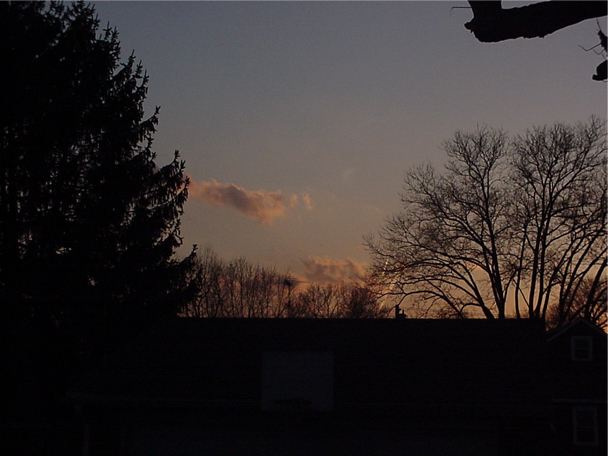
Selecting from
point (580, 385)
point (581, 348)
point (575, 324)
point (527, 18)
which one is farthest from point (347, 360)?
point (527, 18)

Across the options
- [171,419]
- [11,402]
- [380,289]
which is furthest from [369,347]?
[380,289]

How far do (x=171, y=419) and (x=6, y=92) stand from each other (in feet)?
39.8

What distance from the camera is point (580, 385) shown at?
28906mm

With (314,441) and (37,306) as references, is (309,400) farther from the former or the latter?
(37,306)

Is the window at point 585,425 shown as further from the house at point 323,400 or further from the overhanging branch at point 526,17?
the overhanging branch at point 526,17

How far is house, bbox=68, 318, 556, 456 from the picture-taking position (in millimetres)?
18375

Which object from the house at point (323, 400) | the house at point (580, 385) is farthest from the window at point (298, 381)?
the house at point (580, 385)

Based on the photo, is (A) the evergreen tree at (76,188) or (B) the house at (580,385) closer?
(A) the evergreen tree at (76,188)

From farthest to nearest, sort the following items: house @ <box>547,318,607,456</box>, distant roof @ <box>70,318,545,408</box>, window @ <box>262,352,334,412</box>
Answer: house @ <box>547,318,607,456</box>
distant roof @ <box>70,318,545,408</box>
window @ <box>262,352,334,412</box>

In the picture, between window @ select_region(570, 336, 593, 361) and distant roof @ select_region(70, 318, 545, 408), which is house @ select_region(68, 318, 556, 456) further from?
window @ select_region(570, 336, 593, 361)

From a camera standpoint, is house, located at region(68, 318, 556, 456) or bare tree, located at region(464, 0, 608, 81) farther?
house, located at region(68, 318, 556, 456)

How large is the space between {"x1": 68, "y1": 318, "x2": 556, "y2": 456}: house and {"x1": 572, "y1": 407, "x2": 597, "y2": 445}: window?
9607 millimetres

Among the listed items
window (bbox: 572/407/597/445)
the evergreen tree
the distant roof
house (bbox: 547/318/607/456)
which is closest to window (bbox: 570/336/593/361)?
house (bbox: 547/318/607/456)

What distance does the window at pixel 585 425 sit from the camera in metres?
28.0
